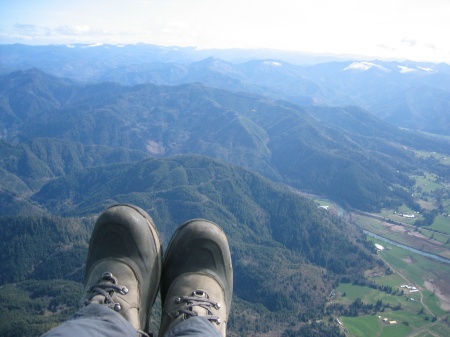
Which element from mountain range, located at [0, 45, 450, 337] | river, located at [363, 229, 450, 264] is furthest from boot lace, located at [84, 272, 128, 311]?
river, located at [363, 229, 450, 264]

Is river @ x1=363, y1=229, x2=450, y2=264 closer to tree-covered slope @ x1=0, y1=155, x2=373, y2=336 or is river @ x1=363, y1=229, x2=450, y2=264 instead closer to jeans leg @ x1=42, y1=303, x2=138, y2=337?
tree-covered slope @ x1=0, y1=155, x2=373, y2=336

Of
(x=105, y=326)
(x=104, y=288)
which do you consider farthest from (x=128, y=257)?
(x=105, y=326)

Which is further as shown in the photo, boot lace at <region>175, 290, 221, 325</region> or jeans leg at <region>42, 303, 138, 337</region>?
boot lace at <region>175, 290, 221, 325</region>

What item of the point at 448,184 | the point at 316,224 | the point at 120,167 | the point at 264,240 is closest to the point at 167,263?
the point at 264,240

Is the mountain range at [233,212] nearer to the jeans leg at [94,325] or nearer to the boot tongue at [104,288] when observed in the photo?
the boot tongue at [104,288]

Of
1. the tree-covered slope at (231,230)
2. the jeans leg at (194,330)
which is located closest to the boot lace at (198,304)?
the jeans leg at (194,330)

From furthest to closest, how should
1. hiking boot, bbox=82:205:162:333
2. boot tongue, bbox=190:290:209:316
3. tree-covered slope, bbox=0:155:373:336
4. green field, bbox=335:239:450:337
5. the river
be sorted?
the river < tree-covered slope, bbox=0:155:373:336 < green field, bbox=335:239:450:337 < hiking boot, bbox=82:205:162:333 < boot tongue, bbox=190:290:209:316

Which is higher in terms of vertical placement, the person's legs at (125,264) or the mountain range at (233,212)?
the person's legs at (125,264)

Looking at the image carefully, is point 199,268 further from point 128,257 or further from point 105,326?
point 105,326
